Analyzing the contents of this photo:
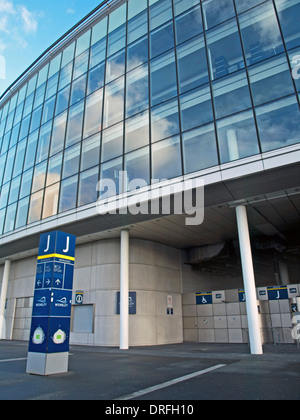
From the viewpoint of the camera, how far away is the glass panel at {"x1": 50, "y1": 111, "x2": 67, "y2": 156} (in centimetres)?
2078

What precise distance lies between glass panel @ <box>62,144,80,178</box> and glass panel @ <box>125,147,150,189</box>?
4232 millimetres

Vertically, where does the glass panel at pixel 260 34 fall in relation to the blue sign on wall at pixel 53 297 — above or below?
above

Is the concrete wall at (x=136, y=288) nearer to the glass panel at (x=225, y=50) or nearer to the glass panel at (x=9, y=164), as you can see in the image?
the glass panel at (x=9, y=164)

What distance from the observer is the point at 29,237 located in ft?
69.2

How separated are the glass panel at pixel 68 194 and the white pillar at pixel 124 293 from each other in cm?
358

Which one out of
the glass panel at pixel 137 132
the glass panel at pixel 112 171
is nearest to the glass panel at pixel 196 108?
the glass panel at pixel 137 132

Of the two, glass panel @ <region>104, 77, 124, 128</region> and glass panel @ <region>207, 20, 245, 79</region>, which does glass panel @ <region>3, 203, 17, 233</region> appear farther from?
glass panel @ <region>207, 20, 245, 79</region>

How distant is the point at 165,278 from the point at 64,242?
12.1 m

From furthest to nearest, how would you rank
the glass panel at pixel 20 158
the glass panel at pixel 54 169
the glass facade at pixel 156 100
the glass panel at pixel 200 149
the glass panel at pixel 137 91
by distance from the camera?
the glass panel at pixel 20 158, the glass panel at pixel 54 169, the glass panel at pixel 137 91, the glass panel at pixel 200 149, the glass facade at pixel 156 100

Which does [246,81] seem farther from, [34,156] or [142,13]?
[34,156]

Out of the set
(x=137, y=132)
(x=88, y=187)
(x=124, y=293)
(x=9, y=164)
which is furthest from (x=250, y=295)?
(x=9, y=164)

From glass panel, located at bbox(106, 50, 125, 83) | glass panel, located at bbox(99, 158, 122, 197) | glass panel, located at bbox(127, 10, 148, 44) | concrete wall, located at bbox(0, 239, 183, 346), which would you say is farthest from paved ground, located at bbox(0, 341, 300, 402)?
glass panel, located at bbox(127, 10, 148, 44)

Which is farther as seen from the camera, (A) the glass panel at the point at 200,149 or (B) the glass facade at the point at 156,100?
(A) the glass panel at the point at 200,149

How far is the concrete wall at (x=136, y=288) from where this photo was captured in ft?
58.9
